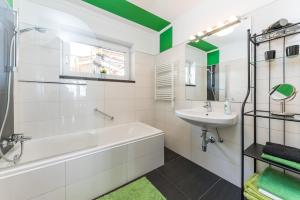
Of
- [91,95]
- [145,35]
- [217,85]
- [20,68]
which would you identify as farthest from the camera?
[145,35]

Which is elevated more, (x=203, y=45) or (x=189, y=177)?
(x=203, y=45)

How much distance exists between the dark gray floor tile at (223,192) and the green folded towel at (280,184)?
1.48 ft

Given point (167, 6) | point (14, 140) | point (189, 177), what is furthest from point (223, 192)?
point (167, 6)

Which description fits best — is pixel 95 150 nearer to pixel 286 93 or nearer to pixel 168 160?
pixel 168 160

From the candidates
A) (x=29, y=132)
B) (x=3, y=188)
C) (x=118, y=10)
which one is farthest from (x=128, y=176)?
(x=118, y=10)

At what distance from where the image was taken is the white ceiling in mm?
1865

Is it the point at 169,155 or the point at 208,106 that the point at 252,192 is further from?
the point at 169,155

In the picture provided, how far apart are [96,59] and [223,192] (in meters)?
2.42

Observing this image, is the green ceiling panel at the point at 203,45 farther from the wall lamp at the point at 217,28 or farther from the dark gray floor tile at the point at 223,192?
the dark gray floor tile at the point at 223,192

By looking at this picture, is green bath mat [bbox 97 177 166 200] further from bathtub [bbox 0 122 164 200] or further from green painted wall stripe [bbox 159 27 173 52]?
green painted wall stripe [bbox 159 27 173 52]

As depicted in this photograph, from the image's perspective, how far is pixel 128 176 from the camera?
5.11 ft

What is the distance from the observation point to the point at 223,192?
138 cm

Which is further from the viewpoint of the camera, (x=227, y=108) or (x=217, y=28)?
(x=217, y=28)

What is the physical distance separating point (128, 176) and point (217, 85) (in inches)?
61.8
